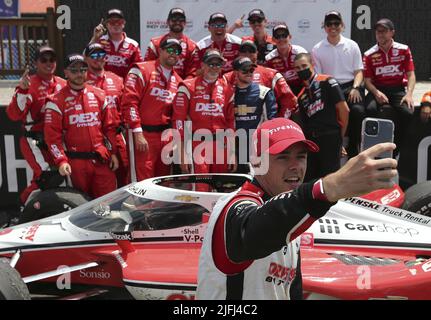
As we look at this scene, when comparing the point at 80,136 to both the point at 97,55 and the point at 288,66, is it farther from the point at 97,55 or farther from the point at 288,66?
the point at 288,66

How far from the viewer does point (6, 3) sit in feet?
37.9

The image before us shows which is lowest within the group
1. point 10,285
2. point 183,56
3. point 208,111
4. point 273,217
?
point 10,285

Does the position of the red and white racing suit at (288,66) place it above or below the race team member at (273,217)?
above

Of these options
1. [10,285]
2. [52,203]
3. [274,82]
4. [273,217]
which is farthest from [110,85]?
[273,217]

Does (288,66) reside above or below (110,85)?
above

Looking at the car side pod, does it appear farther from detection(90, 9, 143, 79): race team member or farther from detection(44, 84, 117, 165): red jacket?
detection(90, 9, 143, 79): race team member

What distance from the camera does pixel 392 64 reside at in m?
7.11

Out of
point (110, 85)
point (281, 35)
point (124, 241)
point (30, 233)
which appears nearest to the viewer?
point (124, 241)

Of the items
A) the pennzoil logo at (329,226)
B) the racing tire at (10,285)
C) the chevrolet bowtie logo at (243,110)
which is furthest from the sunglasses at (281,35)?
the racing tire at (10,285)

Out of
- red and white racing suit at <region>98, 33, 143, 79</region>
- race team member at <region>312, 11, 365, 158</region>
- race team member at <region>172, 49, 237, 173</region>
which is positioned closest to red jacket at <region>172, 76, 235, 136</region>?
race team member at <region>172, 49, 237, 173</region>

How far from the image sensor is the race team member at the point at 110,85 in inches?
256

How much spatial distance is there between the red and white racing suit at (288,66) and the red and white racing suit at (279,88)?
52cm

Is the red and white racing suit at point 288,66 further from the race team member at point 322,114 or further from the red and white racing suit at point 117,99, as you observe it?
the red and white racing suit at point 117,99

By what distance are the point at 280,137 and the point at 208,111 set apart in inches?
159
